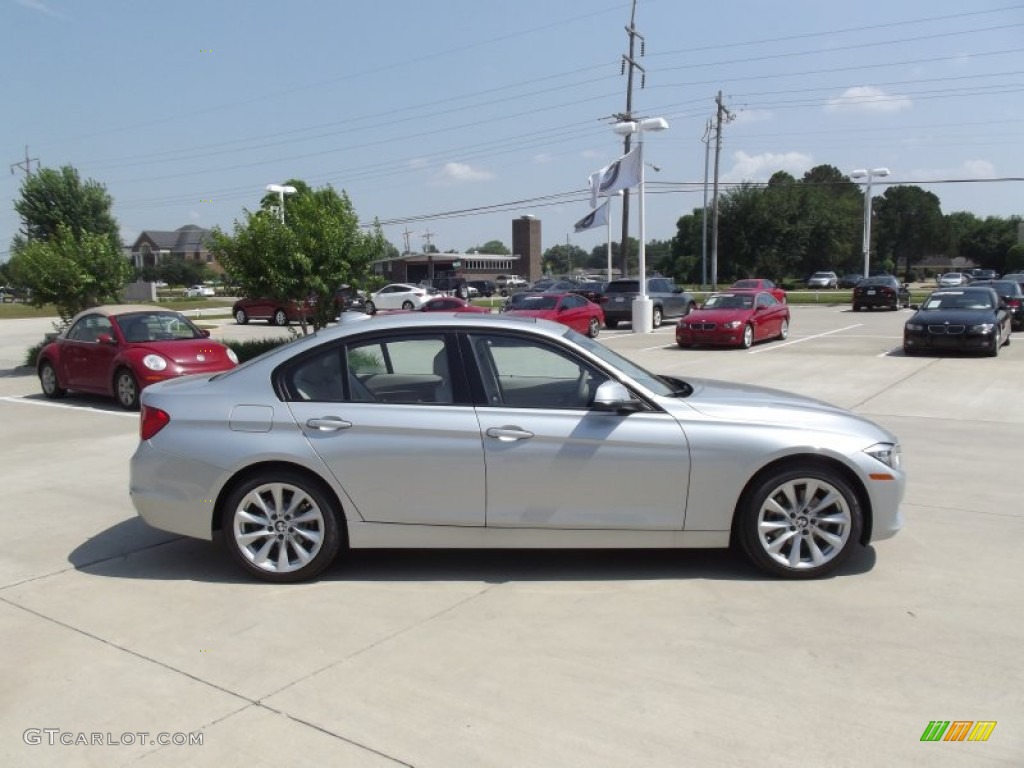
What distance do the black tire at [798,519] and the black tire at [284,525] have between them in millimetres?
2429

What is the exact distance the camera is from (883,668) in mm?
3816

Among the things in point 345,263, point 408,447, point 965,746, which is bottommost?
point 965,746

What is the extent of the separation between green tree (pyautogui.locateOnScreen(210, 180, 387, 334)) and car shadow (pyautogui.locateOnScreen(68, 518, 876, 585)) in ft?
35.2

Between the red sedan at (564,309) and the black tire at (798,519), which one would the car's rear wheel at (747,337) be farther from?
the black tire at (798,519)

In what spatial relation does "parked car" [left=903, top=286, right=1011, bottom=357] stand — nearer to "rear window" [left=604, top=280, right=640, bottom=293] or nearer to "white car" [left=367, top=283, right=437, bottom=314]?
"rear window" [left=604, top=280, right=640, bottom=293]

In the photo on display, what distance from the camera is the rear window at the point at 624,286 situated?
29484 mm

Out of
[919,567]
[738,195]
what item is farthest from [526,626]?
[738,195]

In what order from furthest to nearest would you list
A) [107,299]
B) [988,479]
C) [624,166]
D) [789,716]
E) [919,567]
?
[624,166] → [107,299] → [988,479] → [919,567] → [789,716]

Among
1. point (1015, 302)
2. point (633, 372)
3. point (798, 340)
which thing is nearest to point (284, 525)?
point (633, 372)

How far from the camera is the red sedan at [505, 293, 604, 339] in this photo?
22891 mm

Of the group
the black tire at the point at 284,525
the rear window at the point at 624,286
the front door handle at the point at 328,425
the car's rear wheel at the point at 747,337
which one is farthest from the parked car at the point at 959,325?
the black tire at the point at 284,525

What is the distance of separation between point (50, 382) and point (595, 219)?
71.7ft

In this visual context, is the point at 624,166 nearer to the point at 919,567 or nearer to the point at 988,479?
the point at 988,479

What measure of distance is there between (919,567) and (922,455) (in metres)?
3.61
